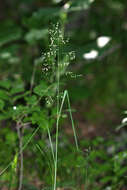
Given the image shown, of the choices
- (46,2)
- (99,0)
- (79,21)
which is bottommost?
(79,21)

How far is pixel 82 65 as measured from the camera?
123 inches

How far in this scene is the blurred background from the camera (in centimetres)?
190

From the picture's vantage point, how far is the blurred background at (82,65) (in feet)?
6.24

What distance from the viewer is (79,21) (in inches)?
135

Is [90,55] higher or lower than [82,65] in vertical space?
lower

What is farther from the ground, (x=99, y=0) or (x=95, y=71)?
(x=99, y=0)

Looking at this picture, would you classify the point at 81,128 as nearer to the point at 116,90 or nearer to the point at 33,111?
the point at 116,90

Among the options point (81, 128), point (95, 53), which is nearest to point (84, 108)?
point (81, 128)

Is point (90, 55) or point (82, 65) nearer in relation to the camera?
point (90, 55)

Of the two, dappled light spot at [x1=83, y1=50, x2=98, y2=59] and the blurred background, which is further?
dappled light spot at [x1=83, y1=50, x2=98, y2=59]

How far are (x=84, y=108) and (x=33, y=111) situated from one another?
62.5 inches

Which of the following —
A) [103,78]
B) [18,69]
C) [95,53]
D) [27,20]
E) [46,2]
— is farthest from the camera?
[46,2]

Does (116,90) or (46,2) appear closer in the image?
(116,90)

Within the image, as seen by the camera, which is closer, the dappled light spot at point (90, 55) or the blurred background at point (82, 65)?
the blurred background at point (82, 65)
